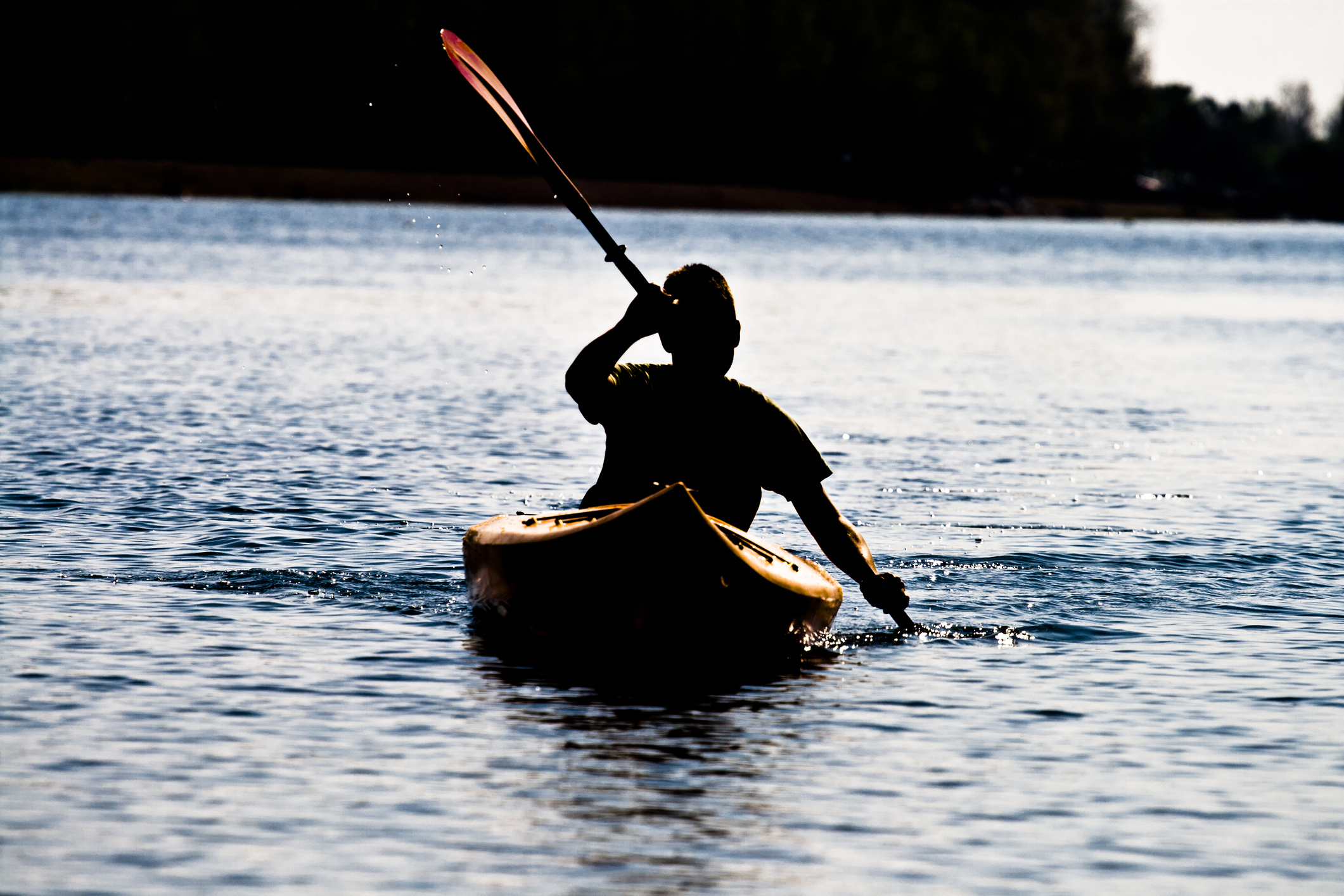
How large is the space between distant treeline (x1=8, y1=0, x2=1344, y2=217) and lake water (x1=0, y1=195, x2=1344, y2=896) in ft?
228

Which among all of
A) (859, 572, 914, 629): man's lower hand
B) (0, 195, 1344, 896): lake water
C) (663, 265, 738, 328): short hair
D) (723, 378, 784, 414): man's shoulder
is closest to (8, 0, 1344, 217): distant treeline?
(0, 195, 1344, 896): lake water

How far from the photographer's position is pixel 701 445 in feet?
34.3

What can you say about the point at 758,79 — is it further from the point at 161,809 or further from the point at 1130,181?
the point at 161,809

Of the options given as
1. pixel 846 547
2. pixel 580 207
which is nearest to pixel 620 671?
pixel 846 547

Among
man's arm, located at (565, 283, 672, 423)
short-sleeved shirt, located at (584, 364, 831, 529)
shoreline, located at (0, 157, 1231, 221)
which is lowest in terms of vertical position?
short-sleeved shirt, located at (584, 364, 831, 529)

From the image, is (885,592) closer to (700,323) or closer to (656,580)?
(656,580)

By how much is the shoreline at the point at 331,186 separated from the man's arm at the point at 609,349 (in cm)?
9794

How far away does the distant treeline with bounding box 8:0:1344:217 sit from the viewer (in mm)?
107062

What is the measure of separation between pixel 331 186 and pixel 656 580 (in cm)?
10688

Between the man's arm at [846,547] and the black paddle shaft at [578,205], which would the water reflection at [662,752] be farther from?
the black paddle shaft at [578,205]

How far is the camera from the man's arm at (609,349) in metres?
9.44

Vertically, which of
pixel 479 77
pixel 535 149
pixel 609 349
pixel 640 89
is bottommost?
pixel 609 349

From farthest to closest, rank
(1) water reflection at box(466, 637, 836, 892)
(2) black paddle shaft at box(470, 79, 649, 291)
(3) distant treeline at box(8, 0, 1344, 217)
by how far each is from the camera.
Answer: (3) distant treeline at box(8, 0, 1344, 217) < (2) black paddle shaft at box(470, 79, 649, 291) < (1) water reflection at box(466, 637, 836, 892)

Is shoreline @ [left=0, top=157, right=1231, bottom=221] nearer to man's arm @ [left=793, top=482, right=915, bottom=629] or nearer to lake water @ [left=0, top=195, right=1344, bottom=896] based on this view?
lake water @ [left=0, top=195, right=1344, bottom=896]
